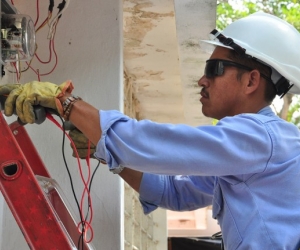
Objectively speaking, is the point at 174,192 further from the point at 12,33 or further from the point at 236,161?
the point at 12,33

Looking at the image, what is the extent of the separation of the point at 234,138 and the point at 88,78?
4.17 feet

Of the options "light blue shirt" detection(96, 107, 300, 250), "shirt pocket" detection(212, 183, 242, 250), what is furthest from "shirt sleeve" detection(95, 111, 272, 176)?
"shirt pocket" detection(212, 183, 242, 250)

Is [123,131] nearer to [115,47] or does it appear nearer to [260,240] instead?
[260,240]

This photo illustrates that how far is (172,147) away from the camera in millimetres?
2379

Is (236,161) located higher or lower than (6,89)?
lower

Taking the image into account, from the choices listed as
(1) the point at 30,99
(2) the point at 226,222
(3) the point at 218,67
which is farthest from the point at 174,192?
(1) the point at 30,99

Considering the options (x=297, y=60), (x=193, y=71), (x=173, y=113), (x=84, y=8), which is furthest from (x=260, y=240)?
(x=173, y=113)

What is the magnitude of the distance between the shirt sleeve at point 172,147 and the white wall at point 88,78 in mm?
944

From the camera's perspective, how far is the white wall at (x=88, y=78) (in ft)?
10.9

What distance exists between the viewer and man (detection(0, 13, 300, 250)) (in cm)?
239

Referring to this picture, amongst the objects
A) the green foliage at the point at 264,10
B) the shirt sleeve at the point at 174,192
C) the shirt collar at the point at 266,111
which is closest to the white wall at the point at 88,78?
the shirt sleeve at the point at 174,192

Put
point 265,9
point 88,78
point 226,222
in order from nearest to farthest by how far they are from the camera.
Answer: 1. point 226,222
2. point 88,78
3. point 265,9

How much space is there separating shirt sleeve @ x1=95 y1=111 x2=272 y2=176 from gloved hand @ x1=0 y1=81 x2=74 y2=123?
0.19 m

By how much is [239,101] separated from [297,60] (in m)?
0.34
